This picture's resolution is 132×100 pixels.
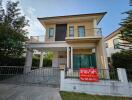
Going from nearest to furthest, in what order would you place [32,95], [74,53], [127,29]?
[32,95], [127,29], [74,53]

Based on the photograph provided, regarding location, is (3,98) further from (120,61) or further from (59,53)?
(120,61)

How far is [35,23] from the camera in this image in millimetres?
15273

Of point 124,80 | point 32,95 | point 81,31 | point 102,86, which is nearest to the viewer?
point 32,95

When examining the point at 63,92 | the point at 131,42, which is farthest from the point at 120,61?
the point at 63,92

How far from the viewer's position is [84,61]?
48.8 ft

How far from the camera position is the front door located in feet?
47.8

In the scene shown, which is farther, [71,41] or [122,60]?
[71,41]

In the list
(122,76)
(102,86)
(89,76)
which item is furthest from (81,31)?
(102,86)

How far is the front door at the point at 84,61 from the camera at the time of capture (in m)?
14.6

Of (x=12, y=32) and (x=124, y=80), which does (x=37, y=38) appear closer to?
(x=12, y=32)

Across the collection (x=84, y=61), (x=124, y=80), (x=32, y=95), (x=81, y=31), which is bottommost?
(x=32, y=95)

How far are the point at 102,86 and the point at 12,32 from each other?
959 centimetres

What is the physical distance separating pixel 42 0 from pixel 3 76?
810 cm

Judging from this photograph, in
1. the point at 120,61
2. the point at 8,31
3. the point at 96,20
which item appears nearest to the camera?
the point at 8,31
